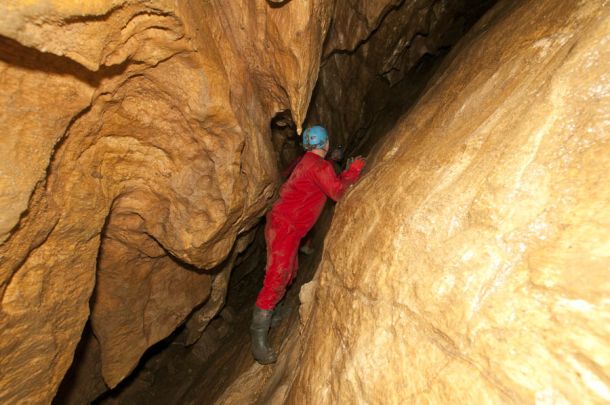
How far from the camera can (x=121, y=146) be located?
2959 mm

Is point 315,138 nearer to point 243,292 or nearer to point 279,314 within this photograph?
point 279,314

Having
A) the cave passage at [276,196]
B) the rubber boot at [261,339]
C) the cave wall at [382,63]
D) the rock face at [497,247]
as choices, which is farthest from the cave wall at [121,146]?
the cave wall at [382,63]

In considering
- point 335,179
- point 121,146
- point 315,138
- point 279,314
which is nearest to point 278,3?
point 315,138

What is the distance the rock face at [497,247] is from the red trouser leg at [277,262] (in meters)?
1.75

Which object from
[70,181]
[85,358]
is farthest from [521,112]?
[85,358]

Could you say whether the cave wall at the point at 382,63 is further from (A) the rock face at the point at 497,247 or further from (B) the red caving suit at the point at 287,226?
(A) the rock face at the point at 497,247

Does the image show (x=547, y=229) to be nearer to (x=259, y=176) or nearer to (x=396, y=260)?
(x=396, y=260)

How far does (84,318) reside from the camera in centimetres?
300

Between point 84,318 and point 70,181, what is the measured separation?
1.21 m

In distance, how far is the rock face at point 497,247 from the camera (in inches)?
44.1

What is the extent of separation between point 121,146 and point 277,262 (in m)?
1.92

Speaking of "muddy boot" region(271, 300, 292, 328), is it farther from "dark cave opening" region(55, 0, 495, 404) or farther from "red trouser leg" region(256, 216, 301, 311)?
"red trouser leg" region(256, 216, 301, 311)

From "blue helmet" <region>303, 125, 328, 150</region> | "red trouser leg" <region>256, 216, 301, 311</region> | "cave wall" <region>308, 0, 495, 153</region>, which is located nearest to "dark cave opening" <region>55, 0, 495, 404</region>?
"cave wall" <region>308, 0, 495, 153</region>

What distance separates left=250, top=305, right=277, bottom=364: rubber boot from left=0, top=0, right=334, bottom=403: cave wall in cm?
78
